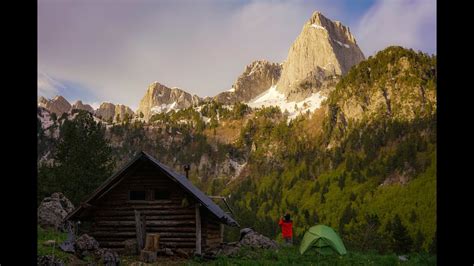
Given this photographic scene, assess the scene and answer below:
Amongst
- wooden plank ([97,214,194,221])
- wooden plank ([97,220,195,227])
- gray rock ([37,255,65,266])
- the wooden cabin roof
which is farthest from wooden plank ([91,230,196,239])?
gray rock ([37,255,65,266])

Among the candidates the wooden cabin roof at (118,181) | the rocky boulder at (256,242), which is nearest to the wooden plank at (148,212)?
the wooden cabin roof at (118,181)

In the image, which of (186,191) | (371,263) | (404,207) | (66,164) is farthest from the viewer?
(404,207)

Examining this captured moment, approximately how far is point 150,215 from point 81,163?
2472cm

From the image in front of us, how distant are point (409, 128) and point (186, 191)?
140486 millimetres

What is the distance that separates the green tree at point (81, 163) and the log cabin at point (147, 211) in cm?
2137

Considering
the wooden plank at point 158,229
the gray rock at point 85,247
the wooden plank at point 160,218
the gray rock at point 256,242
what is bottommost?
the gray rock at point 256,242

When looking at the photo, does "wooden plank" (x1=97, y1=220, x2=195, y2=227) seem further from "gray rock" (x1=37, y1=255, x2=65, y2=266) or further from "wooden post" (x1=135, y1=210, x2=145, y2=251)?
"gray rock" (x1=37, y1=255, x2=65, y2=266)

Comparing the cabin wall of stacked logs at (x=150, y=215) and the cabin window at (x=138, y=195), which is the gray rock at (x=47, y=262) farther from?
the cabin window at (x=138, y=195)

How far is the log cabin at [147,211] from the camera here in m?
26.3

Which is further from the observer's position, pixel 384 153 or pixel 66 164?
pixel 384 153
